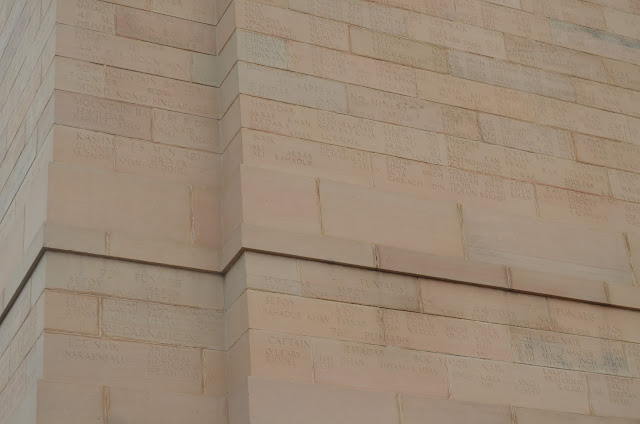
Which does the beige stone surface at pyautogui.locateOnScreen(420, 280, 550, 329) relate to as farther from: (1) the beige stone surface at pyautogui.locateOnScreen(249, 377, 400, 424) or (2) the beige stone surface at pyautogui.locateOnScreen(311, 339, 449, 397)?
(1) the beige stone surface at pyautogui.locateOnScreen(249, 377, 400, 424)

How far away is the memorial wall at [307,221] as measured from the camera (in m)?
8.87

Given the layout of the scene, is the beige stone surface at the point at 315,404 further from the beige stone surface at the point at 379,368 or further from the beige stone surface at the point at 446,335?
the beige stone surface at the point at 446,335

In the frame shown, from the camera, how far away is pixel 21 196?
32.7 feet

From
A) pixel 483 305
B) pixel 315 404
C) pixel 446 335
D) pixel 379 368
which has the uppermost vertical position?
pixel 483 305

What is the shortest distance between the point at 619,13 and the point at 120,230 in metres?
6.26

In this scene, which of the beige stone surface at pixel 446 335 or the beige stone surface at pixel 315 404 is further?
the beige stone surface at pixel 446 335

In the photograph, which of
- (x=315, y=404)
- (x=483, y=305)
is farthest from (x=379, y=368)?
(x=483, y=305)

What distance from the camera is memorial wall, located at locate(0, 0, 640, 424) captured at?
8.87 m

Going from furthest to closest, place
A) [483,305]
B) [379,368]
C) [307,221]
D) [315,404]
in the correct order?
[483,305]
[307,221]
[379,368]
[315,404]

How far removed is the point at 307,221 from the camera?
9.54 metres

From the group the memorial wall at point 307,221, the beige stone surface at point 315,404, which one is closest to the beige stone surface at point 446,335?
→ the memorial wall at point 307,221

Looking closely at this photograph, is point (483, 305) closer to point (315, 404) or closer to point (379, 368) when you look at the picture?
point (379, 368)

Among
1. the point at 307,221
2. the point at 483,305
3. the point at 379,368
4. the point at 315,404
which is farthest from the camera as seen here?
the point at 483,305

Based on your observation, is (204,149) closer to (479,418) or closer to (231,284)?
(231,284)
